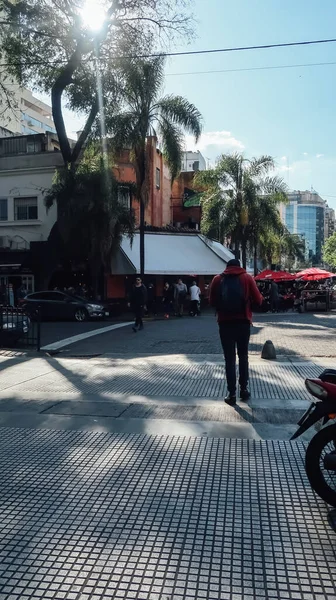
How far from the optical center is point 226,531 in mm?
3322

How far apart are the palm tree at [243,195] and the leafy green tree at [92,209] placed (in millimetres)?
6007

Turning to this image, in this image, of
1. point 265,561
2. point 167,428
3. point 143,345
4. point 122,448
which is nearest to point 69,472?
point 122,448

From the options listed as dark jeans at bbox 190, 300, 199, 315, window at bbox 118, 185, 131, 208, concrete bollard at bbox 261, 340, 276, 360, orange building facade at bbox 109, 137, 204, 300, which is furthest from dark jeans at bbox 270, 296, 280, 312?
concrete bollard at bbox 261, 340, 276, 360

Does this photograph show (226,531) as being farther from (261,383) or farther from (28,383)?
(28,383)

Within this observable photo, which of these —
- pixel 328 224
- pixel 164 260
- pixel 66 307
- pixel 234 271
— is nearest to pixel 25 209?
pixel 164 260

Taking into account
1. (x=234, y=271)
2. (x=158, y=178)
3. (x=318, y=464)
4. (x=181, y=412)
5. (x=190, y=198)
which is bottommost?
(x=181, y=412)

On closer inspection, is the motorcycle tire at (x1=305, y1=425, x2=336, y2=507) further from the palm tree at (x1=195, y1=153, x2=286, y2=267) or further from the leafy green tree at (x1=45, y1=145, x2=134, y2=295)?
the palm tree at (x1=195, y1=153, x2=286, y2=267)

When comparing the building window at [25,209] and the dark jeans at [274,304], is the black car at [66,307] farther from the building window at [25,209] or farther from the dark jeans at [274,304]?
the dark jeans at [274,304]

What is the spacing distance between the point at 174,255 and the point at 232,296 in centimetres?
2020

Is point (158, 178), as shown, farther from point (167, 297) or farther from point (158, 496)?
point (158, 496)

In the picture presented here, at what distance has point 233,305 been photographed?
241 inches

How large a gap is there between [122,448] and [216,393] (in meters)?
2.50

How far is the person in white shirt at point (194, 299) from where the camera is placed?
2267cm

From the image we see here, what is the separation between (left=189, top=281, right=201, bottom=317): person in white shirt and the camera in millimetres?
22672
